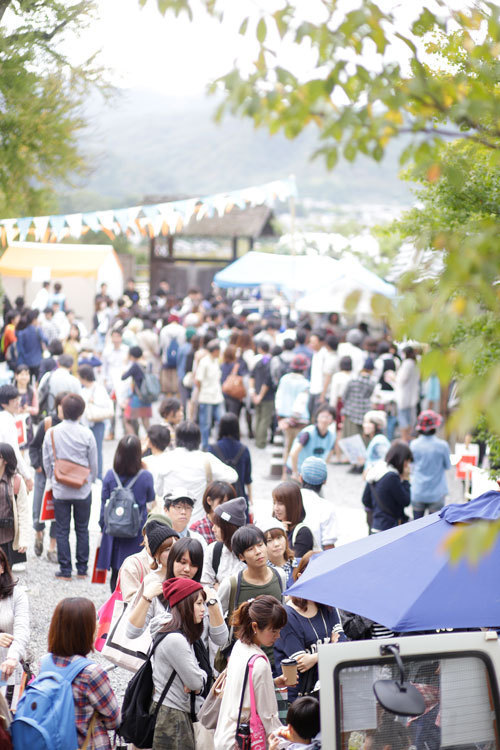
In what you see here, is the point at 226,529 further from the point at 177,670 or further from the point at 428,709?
the point at 428,709

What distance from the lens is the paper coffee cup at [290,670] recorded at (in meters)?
4.10

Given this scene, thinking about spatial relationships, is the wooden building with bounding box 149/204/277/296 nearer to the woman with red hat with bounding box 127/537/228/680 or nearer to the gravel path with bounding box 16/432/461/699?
the gravel path with bounding box 16/432/461/699

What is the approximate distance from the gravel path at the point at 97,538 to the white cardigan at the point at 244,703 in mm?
1621

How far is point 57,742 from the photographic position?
3.39 metres

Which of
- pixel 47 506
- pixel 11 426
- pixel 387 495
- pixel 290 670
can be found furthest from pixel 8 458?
pixel 387 495

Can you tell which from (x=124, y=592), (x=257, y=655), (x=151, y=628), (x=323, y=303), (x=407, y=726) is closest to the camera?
(x=407, y=726)

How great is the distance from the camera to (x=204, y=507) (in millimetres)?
6102

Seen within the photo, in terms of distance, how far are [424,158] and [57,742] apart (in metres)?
2.61

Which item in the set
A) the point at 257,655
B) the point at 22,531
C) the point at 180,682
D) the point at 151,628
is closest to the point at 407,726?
the point at 257,655

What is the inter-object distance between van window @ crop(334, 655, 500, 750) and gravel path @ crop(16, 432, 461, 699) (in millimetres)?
2585

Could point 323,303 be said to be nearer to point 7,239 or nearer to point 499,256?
point 7,239

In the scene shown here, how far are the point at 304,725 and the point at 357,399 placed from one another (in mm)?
8650

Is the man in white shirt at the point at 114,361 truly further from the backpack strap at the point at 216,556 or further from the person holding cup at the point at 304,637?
the person holding cup at the point at 304,637

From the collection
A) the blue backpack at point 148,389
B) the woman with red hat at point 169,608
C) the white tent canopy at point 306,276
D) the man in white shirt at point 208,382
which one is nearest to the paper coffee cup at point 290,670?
the woman with red hat at point 169,608
